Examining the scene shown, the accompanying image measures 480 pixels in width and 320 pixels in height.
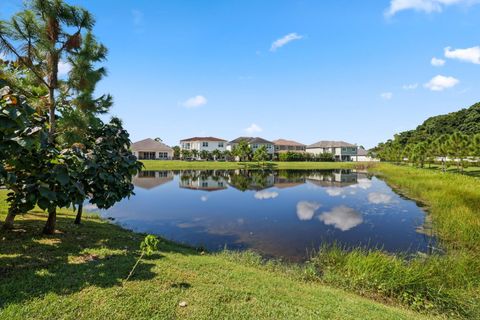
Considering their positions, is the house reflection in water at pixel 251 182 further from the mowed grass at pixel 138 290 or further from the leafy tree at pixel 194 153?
the leafy tree at pixel 194 153

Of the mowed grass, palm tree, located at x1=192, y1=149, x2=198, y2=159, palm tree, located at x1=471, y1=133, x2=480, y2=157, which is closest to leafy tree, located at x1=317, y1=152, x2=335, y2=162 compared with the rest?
palm tree, located at x1=192, y1=149, x2=198, y2=159

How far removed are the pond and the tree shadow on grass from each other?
12.4ft

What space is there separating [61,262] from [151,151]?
210 ft

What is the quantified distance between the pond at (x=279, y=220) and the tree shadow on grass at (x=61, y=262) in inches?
149

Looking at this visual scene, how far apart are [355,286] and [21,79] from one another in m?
9.56

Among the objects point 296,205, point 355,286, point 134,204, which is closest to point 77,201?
→ point 355,286

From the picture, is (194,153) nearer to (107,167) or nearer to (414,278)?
(107,167)

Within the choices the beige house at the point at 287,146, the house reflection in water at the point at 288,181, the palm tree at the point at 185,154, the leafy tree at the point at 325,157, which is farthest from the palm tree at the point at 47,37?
the beige house at the point at 287,146

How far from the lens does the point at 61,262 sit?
17.8ft

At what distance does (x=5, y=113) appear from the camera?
3.92 metres

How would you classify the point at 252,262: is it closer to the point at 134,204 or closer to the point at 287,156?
the point at 134,204

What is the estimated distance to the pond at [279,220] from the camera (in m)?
10.7

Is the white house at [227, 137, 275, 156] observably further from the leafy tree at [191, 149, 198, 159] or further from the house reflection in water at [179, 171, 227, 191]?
the house reflection in water at [179, 171, 227, 191]

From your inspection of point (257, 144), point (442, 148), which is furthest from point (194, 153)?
point (442, 148)
